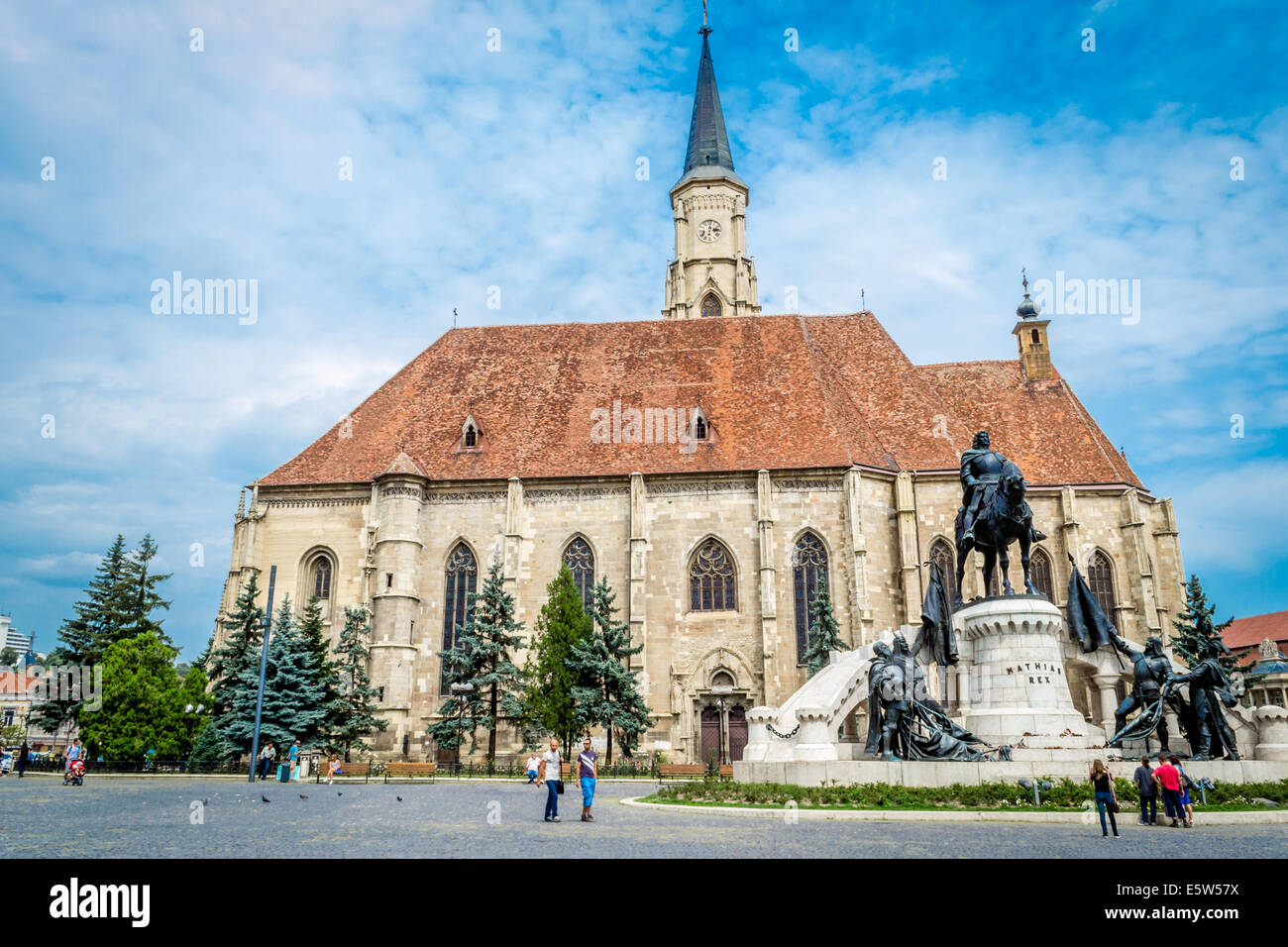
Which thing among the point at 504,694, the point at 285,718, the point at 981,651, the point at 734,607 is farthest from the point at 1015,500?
the point at 285,718

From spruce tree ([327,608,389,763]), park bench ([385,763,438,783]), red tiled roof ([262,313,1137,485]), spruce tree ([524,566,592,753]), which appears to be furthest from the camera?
red tiled roof ([262,313,1137,485])

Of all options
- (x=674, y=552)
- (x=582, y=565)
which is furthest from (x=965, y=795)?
(x=582, y=565)

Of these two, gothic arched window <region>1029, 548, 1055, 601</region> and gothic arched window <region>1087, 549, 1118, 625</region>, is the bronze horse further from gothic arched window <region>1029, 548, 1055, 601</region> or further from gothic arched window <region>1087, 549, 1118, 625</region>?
gothic arched window <region>1087, 549, 1118, 625</region>

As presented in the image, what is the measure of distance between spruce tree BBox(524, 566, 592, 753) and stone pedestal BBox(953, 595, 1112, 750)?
14.1 meters

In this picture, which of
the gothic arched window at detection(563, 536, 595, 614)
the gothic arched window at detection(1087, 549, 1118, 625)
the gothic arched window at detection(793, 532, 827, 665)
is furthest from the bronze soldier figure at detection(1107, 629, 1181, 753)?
the gothic arched window at detection(563, 536, 595, 614)

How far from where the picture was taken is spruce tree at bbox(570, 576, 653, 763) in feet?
91.6

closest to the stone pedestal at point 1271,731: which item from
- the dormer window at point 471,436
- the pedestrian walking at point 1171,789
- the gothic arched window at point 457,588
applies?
the pedestrian walking at point 1171,789

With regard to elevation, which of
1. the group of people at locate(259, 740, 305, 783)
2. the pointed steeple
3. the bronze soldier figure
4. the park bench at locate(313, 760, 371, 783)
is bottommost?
the park bench at locate(313, 760, 371, 783)

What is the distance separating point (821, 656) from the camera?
29172 millimetres

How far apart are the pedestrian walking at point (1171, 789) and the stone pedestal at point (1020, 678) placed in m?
3.36

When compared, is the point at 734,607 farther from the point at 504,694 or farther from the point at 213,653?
the point at 213,653

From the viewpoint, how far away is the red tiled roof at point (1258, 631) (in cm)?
6869

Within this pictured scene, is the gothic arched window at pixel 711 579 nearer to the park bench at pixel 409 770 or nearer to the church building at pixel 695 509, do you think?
the church building at pixel 695 509
